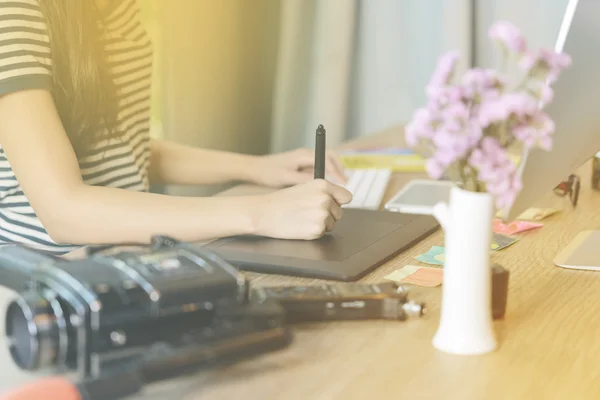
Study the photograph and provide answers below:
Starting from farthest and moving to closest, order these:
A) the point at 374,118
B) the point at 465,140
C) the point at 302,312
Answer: the point at 374,118 → the point at 302,312 → the point at 465,140

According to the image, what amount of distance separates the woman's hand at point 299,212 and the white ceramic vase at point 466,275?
1.08 feet

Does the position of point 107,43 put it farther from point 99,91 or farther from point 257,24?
point 257,24

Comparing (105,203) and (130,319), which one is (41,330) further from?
(105,203)

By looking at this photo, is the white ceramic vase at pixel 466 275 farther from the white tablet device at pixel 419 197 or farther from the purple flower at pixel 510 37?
the white tablet device at pixel 419 197

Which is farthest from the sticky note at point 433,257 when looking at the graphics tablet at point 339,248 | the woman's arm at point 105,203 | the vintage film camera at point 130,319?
the vintage film camera at point 130,319

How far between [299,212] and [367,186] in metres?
0.33

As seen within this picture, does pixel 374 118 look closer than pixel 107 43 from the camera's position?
No

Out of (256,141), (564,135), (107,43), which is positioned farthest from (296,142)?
(564,135)

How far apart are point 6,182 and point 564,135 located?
81 centimetres

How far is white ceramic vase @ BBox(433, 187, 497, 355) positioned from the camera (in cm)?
65

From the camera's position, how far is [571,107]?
824mm

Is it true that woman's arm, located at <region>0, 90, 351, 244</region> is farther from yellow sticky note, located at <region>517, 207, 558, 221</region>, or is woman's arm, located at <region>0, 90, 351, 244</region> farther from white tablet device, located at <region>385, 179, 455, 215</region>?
yellow sticky note, located at <region>517, 207, 558, 221</region>

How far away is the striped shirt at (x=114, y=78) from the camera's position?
1005 mm

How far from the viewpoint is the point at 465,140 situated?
605mm
